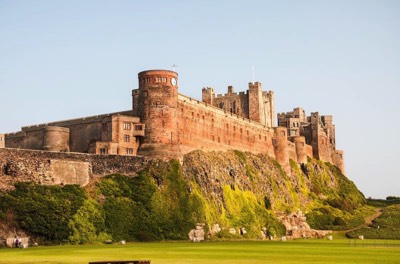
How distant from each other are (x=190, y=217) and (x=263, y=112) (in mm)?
61057

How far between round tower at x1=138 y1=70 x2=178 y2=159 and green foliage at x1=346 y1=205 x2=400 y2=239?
4003 centimetres

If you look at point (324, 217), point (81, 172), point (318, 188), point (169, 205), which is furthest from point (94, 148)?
point (318, 188)

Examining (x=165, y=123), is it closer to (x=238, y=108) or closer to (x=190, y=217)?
(x=190, y=217)

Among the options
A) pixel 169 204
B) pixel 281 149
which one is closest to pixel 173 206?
pixel 169 204

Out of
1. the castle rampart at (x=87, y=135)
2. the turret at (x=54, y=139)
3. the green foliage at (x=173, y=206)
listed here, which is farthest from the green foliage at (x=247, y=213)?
the turret at (x=54, y=139)

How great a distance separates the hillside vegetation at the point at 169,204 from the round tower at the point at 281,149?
459 centimetres

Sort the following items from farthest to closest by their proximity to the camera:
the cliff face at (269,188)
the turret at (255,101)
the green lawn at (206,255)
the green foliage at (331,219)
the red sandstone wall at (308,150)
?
the red sandstone wall at (308,150)
the turret at (255,101)
the green foliage at (331,219)
the cliff face at (269,188)
the green lawn at (206,255)

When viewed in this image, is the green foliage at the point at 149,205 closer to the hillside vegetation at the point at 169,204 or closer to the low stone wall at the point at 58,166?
the hillside vegetation at the point at 169,204

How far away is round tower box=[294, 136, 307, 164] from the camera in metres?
144

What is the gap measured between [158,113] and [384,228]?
5306 centimetres

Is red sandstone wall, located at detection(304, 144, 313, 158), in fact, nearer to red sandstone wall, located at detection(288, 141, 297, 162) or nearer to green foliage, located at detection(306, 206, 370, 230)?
red sandstone wall, located at detection(288, 141, 297, 162)

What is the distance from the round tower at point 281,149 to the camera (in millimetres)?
132875

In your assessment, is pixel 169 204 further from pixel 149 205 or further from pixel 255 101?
pixel 255 101

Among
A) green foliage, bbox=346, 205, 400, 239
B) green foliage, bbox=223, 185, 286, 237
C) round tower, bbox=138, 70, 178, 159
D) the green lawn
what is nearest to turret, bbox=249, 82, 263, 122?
green foliage, bbox=223, 185, 286, 237
